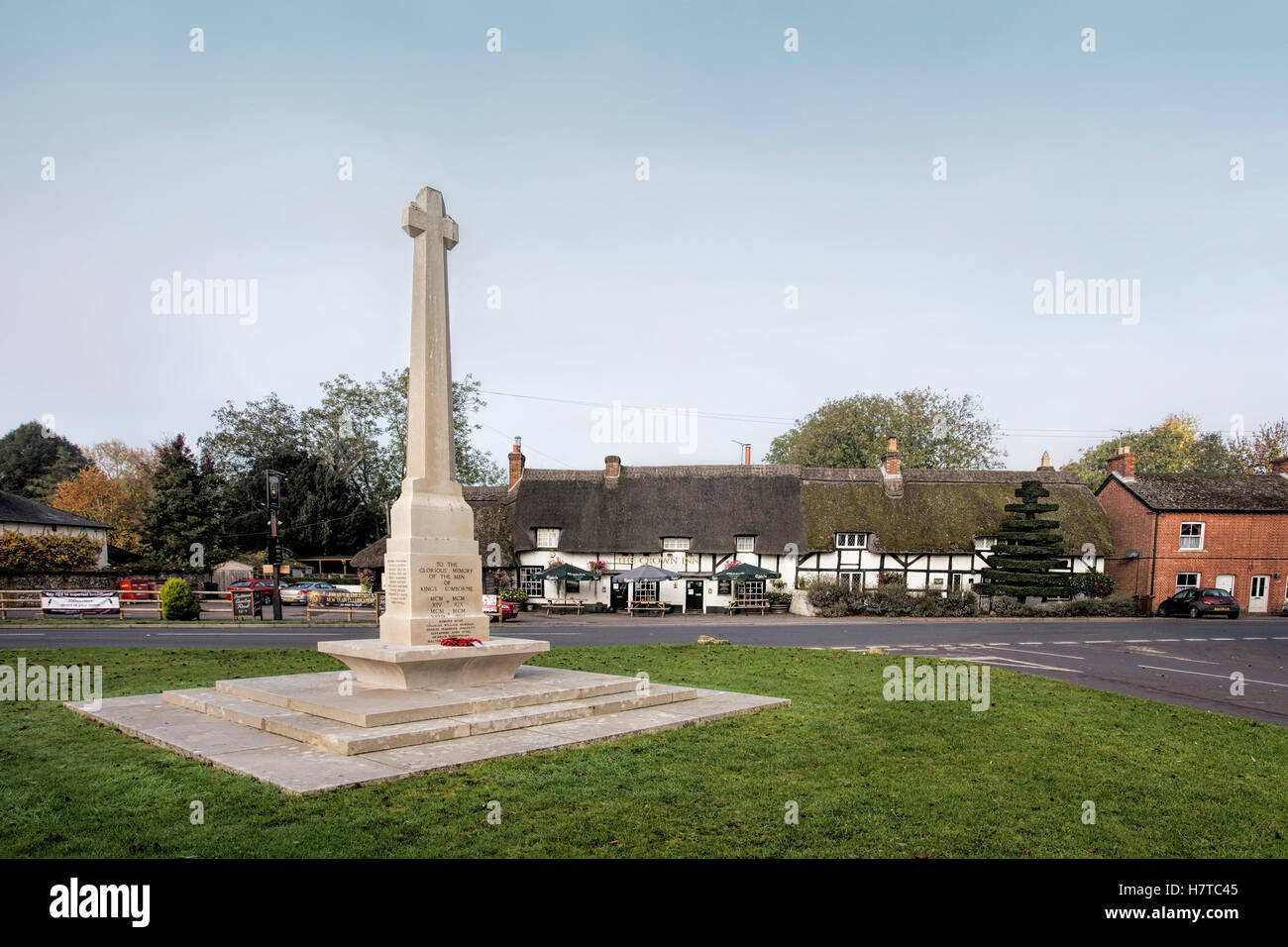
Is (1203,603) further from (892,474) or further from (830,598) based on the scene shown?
(830,598)

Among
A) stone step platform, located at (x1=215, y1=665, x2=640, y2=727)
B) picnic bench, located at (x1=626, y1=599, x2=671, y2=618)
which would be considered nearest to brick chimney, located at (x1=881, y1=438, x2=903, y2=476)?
picnic bench, located at (x1=626, y1=599, x2=671, y2=618)

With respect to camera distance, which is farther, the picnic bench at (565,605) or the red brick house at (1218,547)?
the red brick house at (1218,547)

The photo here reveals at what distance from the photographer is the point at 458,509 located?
11508 millimetres

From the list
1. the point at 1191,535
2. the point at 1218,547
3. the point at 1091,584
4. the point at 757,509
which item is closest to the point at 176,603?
the point at 757,509

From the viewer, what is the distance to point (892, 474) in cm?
4306

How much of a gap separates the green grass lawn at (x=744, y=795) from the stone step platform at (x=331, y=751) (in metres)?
0.21

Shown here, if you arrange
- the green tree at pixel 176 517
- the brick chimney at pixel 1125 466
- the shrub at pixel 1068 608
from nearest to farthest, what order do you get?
the shrub at pixel 1068 608, the brick chimney at pixel 1125 466, the green tree at pixel 176 517

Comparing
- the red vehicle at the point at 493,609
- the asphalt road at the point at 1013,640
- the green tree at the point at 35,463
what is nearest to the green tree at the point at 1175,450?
the asphalt road at the point at 1013,640

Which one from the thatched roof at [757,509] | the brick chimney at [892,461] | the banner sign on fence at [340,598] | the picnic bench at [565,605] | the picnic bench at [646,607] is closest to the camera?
the banner sign on fence at [340,598]

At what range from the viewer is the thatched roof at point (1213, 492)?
40344 millimetres

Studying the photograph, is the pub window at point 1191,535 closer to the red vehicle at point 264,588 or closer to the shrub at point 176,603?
the red vehicle at point 264,588

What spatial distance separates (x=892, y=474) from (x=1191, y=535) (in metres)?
15.4

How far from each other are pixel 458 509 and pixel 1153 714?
10.4 meters

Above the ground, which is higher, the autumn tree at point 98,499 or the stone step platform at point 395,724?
→ the autumn tree at point 98,499
